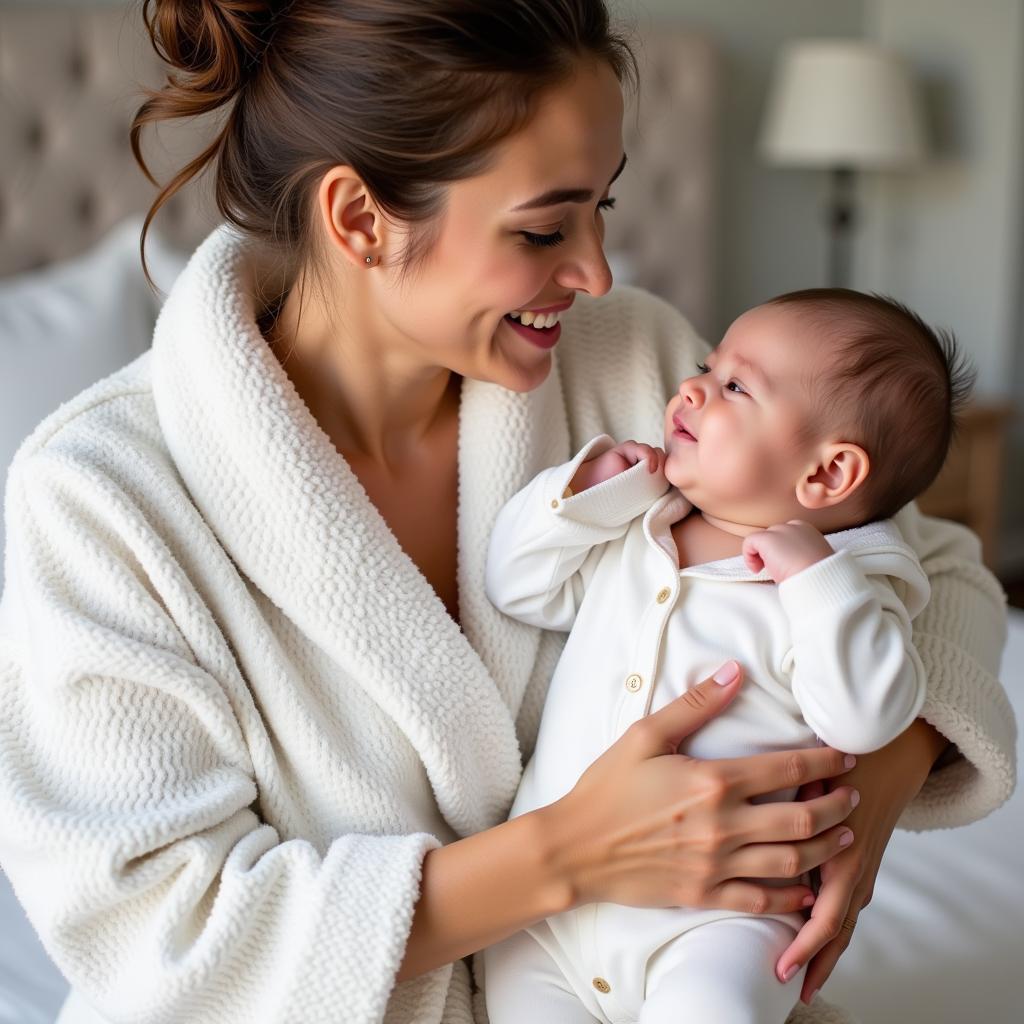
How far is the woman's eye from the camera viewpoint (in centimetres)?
123

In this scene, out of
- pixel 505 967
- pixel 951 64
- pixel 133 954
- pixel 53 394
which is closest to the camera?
pixel 133 954

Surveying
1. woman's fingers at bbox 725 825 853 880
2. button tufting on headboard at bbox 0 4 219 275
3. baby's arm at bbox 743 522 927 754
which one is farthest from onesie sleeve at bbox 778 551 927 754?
button tufting on headboard at bbox 0 4 219 275

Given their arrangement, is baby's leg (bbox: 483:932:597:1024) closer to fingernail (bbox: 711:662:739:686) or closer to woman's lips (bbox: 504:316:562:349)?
fingernail (bbox: 711:662:739:686)

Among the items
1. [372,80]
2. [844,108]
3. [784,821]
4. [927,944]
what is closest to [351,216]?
[372,80]

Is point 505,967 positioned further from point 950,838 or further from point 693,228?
point 693,228

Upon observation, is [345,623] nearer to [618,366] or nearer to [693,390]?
[693,390]

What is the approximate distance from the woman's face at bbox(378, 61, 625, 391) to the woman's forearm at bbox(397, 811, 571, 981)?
0.48 metres

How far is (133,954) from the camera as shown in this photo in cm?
111

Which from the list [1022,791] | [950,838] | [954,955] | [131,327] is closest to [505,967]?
[954,955]

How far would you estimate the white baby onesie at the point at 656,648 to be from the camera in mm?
1092

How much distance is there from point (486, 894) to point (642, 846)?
148 millimetres

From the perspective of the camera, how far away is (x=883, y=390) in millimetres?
1227

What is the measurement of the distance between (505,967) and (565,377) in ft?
2.34

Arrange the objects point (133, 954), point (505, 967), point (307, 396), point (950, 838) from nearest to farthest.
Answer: point (133, 954)
point (505, 967)
point (307, 396)
point (950, 838)
